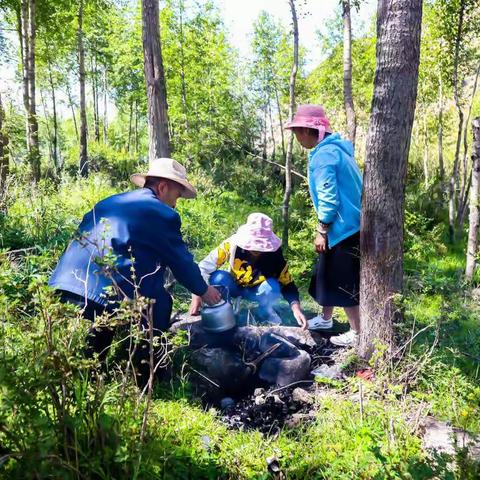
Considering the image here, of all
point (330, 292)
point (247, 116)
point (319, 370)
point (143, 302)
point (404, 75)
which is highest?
point (247, 116)

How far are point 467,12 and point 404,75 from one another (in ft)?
19.2

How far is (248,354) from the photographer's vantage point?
3.34 m

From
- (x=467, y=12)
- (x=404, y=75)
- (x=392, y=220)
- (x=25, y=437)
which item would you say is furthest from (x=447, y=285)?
(x=467, y=12)

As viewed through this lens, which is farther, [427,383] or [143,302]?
[427,383]

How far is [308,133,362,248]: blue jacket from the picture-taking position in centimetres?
335

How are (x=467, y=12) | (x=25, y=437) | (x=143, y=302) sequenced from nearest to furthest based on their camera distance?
(x=25, y=437) → (x=143, y=302) → (x=467, y=12)

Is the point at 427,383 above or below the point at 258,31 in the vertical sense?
below

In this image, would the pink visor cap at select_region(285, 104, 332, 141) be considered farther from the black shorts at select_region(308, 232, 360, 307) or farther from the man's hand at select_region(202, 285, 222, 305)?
the man's hand at select_region(202, 285, 222, 305)

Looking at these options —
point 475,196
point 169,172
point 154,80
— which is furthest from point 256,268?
point 154,80

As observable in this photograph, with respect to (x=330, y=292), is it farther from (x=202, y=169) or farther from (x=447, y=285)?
(x=202, y=169)

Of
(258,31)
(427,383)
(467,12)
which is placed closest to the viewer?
(427,383)

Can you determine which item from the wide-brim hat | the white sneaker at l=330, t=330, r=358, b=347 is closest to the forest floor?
the white sneaker at l=330, t=330, r=358, b=347

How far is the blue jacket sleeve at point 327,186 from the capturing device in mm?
3340

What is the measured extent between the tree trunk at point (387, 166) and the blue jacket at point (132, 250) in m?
1.20
